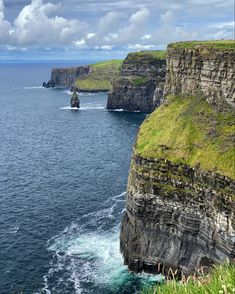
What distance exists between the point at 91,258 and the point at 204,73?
34.9 m

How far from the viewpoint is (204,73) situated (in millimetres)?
77000

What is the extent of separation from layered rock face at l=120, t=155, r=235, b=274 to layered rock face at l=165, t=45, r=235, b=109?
50.0 ft

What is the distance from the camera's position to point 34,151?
14288 cm

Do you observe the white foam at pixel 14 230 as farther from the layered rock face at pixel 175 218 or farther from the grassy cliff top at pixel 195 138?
the grassy cliff top at pixel 195 138

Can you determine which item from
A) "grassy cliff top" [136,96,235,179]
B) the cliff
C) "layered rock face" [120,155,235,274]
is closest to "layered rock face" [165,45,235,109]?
the cliff

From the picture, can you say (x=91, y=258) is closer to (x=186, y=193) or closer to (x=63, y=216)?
(x=63, y=216)

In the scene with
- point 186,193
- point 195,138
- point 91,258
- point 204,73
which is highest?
point 204,73

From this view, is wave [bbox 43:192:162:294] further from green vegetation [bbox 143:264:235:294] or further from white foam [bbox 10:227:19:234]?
green vegetation [bbox 143:264:235:294]

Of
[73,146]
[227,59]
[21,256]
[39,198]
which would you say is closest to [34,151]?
[73,146]

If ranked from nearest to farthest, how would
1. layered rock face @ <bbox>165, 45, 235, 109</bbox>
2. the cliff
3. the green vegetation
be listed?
the green vegetation → the cliff → layered rock face @ <bbox>165, 45, 235, 109</bbox>

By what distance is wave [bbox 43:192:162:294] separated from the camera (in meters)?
63.4

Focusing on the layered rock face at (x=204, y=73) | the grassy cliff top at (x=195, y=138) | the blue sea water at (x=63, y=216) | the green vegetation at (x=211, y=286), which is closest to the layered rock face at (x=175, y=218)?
the grassy cliff top at (x=195, y=138)

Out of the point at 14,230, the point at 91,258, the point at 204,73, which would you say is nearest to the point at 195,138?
the point at 204,73

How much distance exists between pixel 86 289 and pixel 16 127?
13547 centimetres
